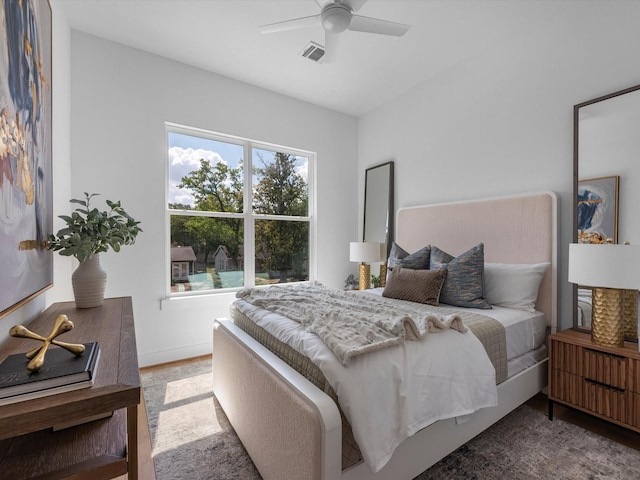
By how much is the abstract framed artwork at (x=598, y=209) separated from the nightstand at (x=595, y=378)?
71 centimetres

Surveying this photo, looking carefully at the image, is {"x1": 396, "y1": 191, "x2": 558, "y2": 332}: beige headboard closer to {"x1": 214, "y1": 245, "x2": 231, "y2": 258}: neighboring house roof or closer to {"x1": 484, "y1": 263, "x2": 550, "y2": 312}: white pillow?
{"x1": 484, "y1": 263, "x2": 550, "y2": 312}: white pillow

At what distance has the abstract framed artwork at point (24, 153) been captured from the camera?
1.00 meters

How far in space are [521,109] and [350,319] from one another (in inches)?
99.0

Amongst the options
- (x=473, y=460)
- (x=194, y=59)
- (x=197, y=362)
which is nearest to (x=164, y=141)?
(x=194, y=59)

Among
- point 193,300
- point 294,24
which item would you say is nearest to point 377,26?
point 294,24

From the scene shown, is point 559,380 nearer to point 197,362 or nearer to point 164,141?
point 197,362

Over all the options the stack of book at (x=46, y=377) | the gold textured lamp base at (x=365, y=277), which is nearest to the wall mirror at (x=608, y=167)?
the gold textured lamp base at (x=365, y=277)

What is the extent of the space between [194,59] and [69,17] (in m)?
1.00

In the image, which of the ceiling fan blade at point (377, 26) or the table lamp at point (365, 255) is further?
the table lamp at point (365, 255)

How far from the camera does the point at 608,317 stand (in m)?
1.90

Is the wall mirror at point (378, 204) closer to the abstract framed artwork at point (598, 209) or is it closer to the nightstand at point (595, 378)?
the abstract framed artwork at point (598, 209)

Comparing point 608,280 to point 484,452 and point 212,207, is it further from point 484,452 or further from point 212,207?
point 212,207

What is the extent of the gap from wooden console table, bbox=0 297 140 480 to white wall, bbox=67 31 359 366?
1.86 metres

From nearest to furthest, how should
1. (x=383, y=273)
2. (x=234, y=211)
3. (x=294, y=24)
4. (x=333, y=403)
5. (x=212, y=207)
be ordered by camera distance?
(x=333, y=403) → (x=294, y=24) → (x=212, y=207) → (x=234, y=211) → (x=383, y=273)
